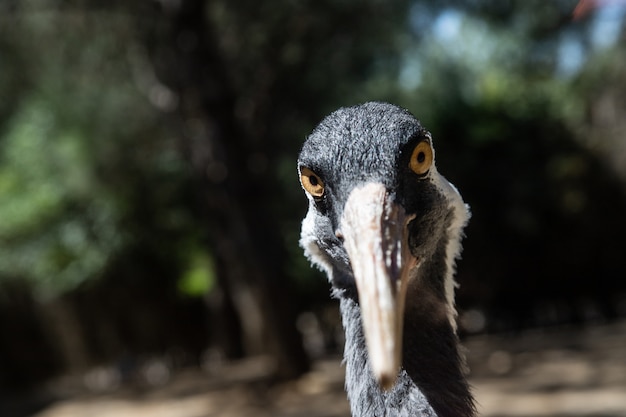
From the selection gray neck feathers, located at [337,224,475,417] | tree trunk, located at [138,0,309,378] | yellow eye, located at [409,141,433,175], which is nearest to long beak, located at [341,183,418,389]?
yellow eye, located at [409,141,433,175]

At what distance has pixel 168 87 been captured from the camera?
9.36 metres

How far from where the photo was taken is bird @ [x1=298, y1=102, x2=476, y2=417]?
4.98 feet

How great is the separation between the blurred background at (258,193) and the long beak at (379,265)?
6.26 meters

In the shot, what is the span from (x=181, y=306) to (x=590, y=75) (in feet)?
30.2

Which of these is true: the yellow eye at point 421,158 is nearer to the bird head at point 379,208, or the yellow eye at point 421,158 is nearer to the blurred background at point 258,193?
the bird head at point 379,208

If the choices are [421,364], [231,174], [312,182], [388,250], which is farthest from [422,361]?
[231,174]

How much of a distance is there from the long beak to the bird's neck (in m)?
0.29

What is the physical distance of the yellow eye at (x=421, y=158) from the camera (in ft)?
5.61

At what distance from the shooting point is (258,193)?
29.1 ft

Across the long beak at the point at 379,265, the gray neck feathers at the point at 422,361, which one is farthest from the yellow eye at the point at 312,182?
the gray neck feathers at the point at 422,361

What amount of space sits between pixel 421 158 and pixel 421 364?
57 cm

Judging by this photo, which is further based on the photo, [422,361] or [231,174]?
[231,174]

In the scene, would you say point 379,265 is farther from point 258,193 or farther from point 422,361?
point 258,193

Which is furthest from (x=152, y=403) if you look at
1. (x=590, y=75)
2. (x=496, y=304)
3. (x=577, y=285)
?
(x=590, y=75)
